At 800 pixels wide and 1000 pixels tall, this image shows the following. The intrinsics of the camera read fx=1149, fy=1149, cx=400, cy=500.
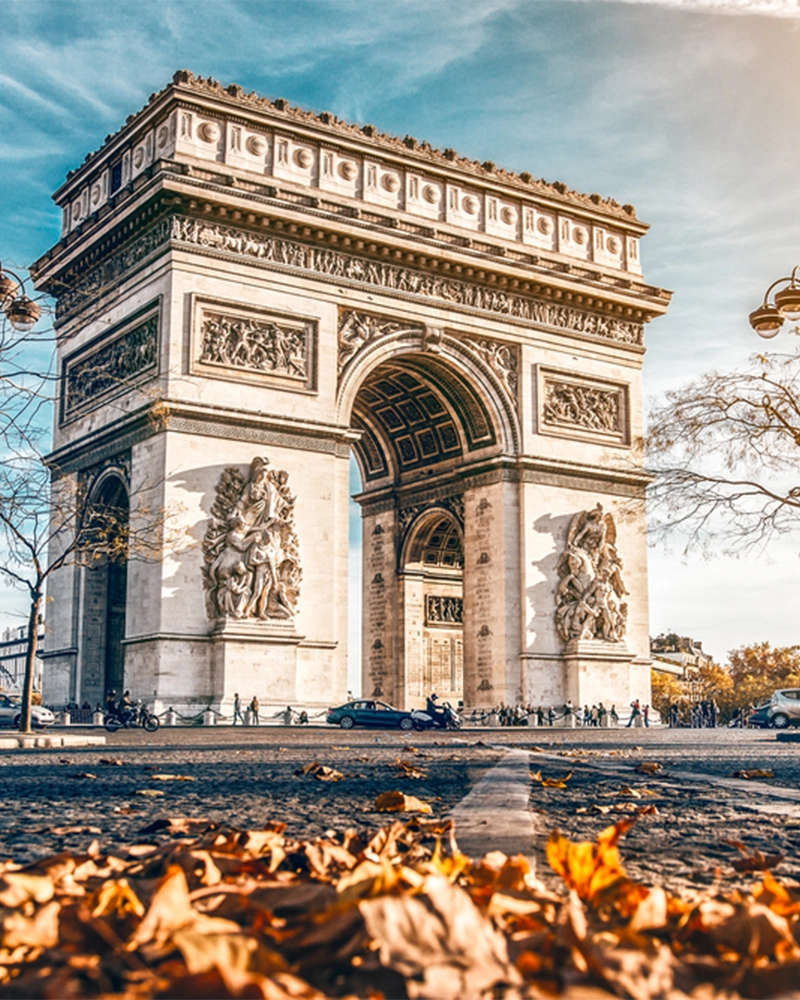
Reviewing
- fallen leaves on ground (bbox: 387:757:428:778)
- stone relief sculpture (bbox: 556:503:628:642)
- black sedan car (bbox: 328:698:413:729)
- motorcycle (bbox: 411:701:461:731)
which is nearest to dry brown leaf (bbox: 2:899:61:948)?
fallen leaves on ground (bbox: 387:757:428:778)

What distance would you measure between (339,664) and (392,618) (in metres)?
7.94

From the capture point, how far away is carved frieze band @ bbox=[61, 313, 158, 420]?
25656 millimetres

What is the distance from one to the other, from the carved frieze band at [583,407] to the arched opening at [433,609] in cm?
459

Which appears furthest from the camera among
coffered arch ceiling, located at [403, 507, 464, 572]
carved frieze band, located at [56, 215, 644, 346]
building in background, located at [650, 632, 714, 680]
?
building in background, located at [650, 632, 714, 680]

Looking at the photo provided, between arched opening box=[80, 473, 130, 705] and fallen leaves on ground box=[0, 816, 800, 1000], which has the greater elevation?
arched opening box=[80, 473, 130, 705]

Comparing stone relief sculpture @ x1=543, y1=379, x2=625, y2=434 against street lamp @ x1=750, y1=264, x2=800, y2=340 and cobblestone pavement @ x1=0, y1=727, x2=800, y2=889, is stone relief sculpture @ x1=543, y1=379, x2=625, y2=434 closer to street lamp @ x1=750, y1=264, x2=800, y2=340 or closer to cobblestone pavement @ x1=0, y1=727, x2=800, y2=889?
street lamp @ x1=750, y1=264, x2=800, y2=340

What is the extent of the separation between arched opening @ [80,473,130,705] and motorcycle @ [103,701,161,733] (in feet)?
16.0

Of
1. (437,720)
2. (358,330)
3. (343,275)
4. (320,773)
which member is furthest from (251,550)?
(320,773)

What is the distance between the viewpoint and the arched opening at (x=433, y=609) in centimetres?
3409

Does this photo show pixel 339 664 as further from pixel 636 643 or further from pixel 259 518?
pixel 636 643

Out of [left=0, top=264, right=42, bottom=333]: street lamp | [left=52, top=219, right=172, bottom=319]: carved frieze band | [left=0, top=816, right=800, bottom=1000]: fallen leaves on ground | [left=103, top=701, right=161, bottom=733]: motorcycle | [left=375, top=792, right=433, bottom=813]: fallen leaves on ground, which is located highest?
[left=52, top=219, right=172, bottom=319]: carved frieze band

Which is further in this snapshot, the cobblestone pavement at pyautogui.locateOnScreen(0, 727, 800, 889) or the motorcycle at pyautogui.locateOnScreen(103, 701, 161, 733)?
the motorcycle at pyautogui.locateOnScreen(103, 701, 161, 733)

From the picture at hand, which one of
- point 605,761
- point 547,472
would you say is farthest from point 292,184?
point 605,761

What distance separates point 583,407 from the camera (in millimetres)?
31688
